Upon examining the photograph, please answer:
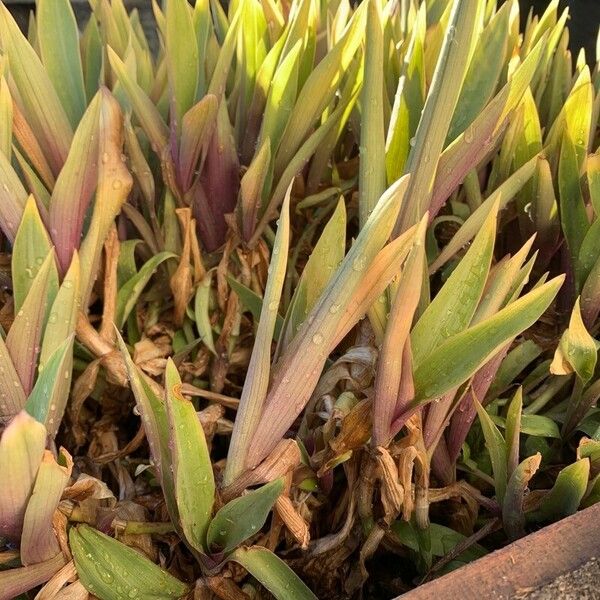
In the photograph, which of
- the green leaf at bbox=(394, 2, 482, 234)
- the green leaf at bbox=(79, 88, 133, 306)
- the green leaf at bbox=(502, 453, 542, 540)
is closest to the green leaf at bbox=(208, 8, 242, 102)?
the green leaf at bbox=(79, 88, 133, 306)

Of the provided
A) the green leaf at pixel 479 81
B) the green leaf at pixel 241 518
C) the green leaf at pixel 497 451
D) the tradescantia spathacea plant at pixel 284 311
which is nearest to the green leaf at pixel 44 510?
the tradescantia spathacea plant at pixel 284 311

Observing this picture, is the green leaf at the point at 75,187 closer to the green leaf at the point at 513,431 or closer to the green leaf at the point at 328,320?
the green leaf at the point at 328,320

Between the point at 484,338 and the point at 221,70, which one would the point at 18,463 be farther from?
the point at 221,70

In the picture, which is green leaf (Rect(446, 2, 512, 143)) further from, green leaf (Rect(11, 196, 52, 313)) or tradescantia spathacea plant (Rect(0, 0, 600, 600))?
green leaf (Rect(11, 196, 52, 313))

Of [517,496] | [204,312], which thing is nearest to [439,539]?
[517,496]

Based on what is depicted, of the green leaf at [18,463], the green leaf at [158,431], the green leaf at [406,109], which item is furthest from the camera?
the green leaf at [406,109]

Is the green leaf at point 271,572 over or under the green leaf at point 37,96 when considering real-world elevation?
under
